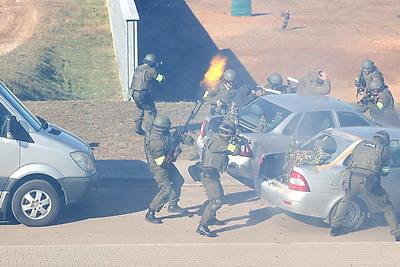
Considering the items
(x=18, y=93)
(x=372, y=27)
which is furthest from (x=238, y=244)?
(x=372, y=27)

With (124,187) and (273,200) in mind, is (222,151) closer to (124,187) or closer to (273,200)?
(273,200)

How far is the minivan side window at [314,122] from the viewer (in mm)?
12078

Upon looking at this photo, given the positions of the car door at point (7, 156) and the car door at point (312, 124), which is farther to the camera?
the car door at point (312, 124)

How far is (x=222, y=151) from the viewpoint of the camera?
375 inches

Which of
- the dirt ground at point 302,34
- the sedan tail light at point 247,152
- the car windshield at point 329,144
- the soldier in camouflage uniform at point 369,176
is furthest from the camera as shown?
the dirt ground at point 302,34

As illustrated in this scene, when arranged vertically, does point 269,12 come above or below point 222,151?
below

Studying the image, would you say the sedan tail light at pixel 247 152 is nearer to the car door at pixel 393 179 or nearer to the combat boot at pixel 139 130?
the car door at pixel 393 179

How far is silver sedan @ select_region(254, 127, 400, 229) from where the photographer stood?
32.2 feet

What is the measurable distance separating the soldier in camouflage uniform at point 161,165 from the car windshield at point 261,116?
7.21 feet

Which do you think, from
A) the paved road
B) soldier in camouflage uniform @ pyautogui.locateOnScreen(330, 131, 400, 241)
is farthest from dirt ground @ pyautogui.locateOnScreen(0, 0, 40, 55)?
soldier in camouflage uniform @ pyautogui.locateOnScreen(330, 131, 400, 241)

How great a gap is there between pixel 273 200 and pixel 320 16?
94.3 feet

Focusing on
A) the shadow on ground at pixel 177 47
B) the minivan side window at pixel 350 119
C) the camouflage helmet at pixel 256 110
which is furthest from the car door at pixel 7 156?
the shadow on ground at pixel 177 47

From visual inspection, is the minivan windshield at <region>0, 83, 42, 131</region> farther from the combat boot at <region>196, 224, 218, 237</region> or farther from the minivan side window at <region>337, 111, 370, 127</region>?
the minivan side window at <region>337, 111, 370, 127</region>

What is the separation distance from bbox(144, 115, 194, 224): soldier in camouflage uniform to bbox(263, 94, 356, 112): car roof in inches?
113
